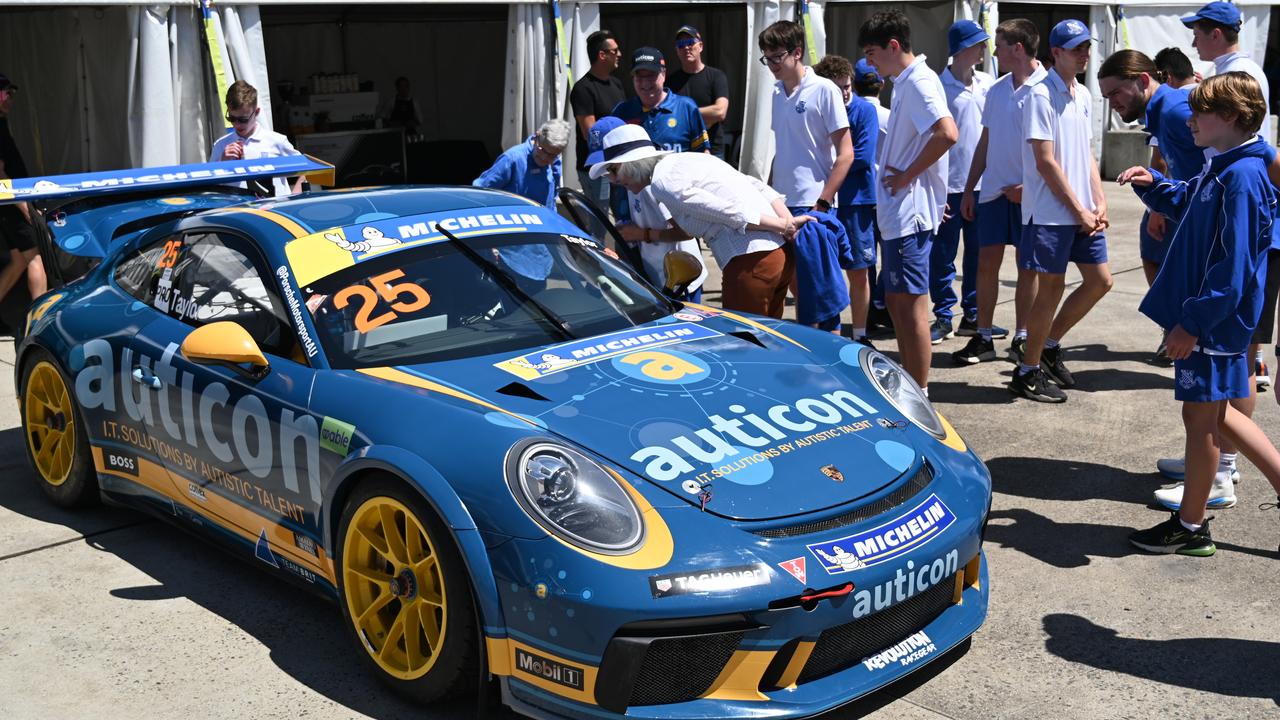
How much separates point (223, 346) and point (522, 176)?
3234 mm

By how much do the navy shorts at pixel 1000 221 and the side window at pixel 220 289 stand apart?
4478 mm

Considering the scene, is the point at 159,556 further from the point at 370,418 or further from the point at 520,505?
the point at 520,505

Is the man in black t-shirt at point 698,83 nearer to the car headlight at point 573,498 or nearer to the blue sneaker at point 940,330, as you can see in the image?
the blue sneaker at point 940,330

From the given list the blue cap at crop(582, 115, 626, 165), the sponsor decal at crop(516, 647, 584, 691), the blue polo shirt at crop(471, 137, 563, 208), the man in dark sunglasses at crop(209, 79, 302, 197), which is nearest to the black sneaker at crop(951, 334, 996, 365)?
the blue polo shirt at crop(471, 137, 563, 208)

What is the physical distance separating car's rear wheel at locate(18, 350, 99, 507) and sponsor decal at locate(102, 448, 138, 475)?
0.14 metres

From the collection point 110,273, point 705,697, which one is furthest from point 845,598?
point 110,273

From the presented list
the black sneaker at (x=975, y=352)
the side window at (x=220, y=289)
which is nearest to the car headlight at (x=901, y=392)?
the side window at (x=220, y=289)

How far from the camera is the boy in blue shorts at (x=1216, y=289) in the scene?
13.7ft

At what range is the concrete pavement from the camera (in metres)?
3.58

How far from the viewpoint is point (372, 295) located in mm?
4129

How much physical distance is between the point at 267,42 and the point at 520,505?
1342cm

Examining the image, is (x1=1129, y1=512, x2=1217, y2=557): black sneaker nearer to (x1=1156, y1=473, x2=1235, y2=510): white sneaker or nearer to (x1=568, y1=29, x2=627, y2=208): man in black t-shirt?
(x1=1156, y1=473, x2=1235, y2=510): white sneaker

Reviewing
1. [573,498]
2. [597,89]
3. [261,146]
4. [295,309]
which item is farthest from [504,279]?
[597,89]

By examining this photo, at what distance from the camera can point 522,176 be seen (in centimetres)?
690
